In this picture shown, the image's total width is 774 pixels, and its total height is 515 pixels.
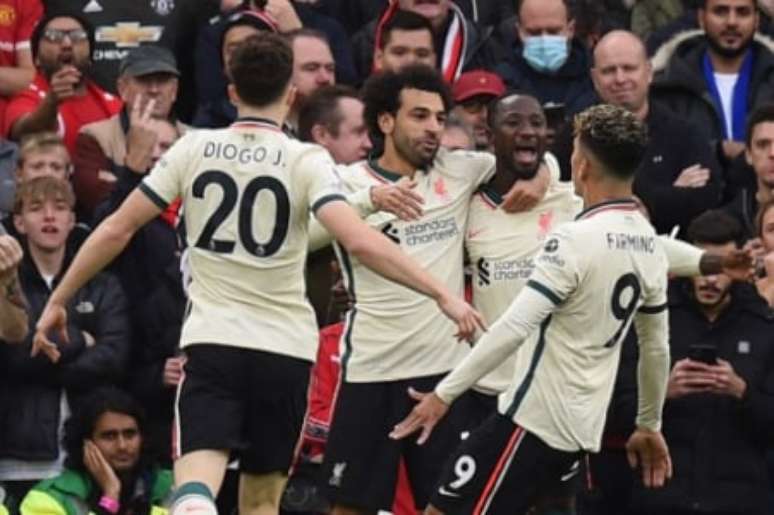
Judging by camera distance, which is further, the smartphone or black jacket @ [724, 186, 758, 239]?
black jacket @ [724, 186, 758, 239]

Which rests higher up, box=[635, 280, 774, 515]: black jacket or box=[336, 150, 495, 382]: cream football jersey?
box=[336, 150, 495, 382]: cream football jersey

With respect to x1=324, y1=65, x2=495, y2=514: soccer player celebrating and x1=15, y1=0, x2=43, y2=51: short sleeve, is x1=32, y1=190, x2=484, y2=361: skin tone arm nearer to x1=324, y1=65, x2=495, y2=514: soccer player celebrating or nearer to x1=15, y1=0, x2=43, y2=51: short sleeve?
x1=324, y1=65, x2=495, y2=514: soccer player celebrating

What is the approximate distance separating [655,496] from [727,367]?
791 millimetres

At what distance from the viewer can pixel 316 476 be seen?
15.0 m

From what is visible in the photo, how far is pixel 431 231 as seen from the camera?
1415cm

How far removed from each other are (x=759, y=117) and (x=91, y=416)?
4402 millimetres

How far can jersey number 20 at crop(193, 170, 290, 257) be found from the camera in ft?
40.9

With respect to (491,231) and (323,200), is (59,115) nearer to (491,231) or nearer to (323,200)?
(491,231)

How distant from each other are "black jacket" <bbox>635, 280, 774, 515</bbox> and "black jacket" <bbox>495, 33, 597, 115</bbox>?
2832 mm

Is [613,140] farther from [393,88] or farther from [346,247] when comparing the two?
[393,88]

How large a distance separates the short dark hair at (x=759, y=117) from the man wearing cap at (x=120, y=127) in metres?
3.49

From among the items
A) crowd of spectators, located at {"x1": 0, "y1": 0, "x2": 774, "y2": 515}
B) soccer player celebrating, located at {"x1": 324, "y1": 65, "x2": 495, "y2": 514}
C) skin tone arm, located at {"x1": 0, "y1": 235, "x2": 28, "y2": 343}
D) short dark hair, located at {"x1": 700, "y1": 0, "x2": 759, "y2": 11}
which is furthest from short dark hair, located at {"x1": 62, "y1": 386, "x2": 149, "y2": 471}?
short dark hair, located at {"x1": 700, "y1": 0, "x2": 759, "y2": 11}

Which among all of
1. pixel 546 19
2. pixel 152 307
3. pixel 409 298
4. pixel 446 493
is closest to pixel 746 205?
pixel 546 19

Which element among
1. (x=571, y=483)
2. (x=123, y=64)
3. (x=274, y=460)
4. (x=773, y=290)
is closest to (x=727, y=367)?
(x=773, y=290)
